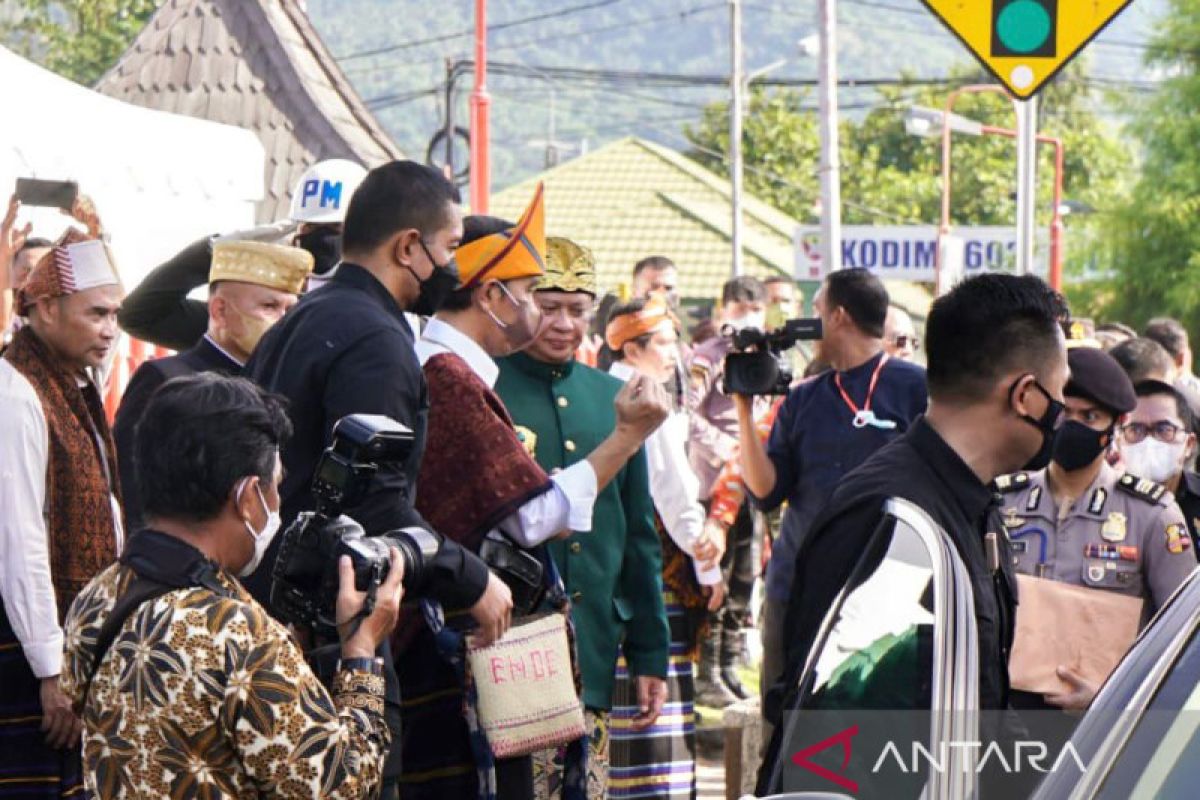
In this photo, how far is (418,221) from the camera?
503cm

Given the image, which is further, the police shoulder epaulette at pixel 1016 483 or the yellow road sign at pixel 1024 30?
the yellow road sign at pixel 1024 30

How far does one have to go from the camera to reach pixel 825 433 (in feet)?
25.1

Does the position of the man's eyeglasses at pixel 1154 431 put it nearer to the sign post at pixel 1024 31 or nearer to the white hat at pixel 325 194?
the sign post at pixel 1024 31

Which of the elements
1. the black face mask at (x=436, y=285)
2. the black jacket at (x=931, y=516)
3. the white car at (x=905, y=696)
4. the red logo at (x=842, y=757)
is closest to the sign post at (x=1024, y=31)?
the black face mask at (x=436, y=285)

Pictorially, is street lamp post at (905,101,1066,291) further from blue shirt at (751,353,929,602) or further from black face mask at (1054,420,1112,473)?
black face mask at (1054,420,1112,473)

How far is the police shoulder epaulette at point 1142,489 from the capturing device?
18.4 feet

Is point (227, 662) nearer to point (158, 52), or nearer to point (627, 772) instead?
point (627, 772)

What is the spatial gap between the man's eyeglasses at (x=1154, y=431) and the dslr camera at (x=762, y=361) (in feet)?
3.94

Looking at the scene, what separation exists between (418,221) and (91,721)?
1.75m

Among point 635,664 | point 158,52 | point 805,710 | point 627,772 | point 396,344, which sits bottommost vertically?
point 627,772

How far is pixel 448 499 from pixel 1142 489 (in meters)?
1.86

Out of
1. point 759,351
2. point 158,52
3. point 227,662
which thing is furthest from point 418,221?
point 158,52

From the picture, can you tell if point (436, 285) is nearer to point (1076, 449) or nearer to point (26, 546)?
point (26, 546)

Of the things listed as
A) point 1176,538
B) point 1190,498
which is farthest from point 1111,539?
point 1190,498
